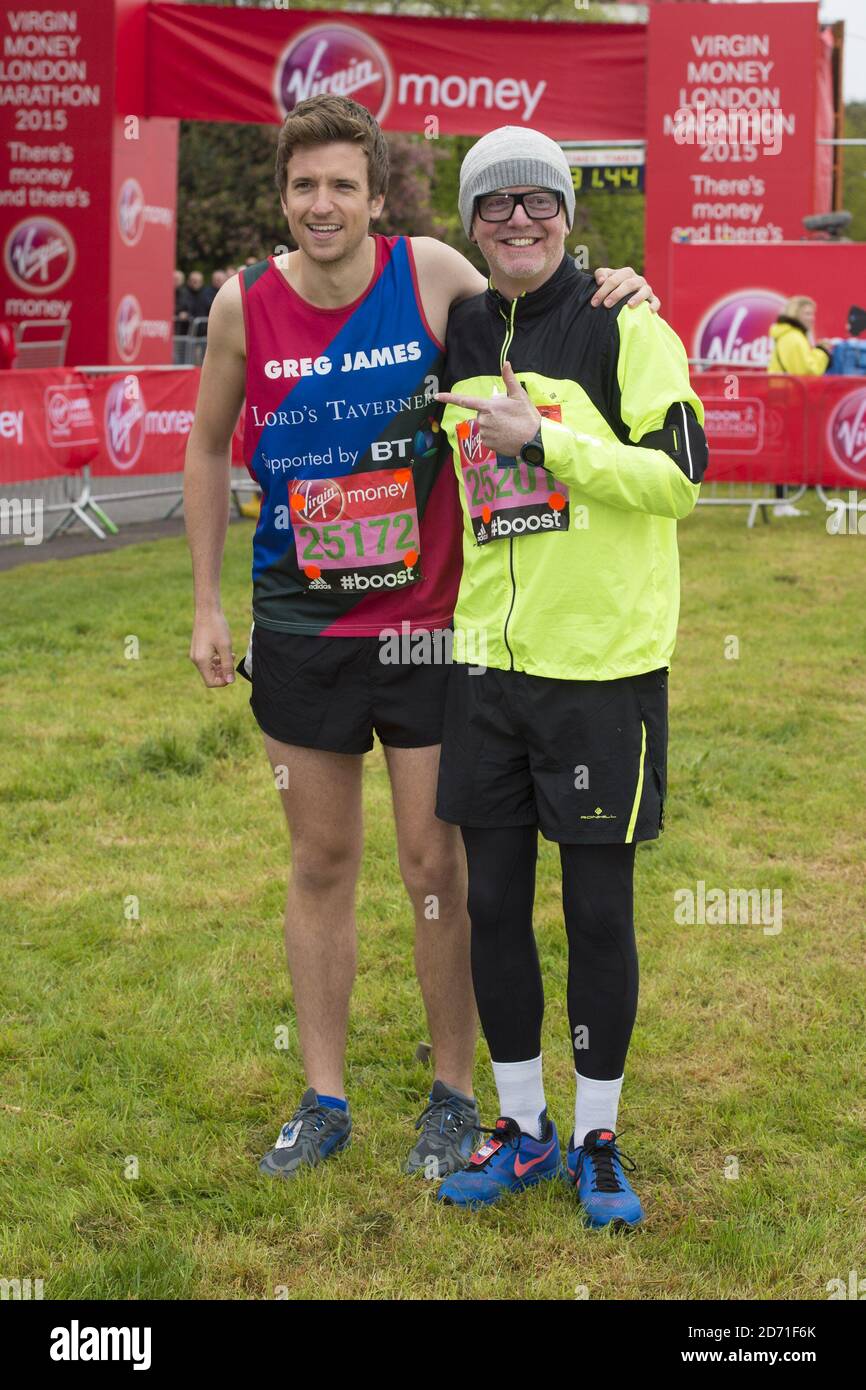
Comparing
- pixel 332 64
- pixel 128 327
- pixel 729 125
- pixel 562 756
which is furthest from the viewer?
pixel 729 125

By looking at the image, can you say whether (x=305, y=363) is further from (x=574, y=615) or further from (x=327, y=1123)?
(x=327, y=1123)

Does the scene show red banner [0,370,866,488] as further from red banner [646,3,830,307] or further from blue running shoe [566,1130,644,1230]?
blue running shoe [566,1130,644,1230]

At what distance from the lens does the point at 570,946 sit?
3285 millimetres

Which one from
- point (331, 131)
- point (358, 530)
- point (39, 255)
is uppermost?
point (39, 255)

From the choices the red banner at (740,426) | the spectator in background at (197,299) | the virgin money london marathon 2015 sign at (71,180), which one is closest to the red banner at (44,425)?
the red banner at (740,426)

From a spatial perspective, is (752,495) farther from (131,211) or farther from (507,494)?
(507,494)

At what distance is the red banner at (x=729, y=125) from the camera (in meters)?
18.0

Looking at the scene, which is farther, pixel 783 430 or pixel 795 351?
pixel 795 351

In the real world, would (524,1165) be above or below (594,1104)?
below

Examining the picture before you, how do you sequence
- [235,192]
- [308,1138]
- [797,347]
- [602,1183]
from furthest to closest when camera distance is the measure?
[235,192]
[797,347]
[308,1138]
[602,1183]

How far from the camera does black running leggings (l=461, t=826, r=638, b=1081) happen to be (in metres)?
3.20

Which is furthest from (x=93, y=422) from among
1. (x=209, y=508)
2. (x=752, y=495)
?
(x=209, y=508)

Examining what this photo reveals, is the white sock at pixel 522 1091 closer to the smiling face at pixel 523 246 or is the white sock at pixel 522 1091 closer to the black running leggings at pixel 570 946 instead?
the black running leggings at pixel 570 946

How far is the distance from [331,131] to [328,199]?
13cm
